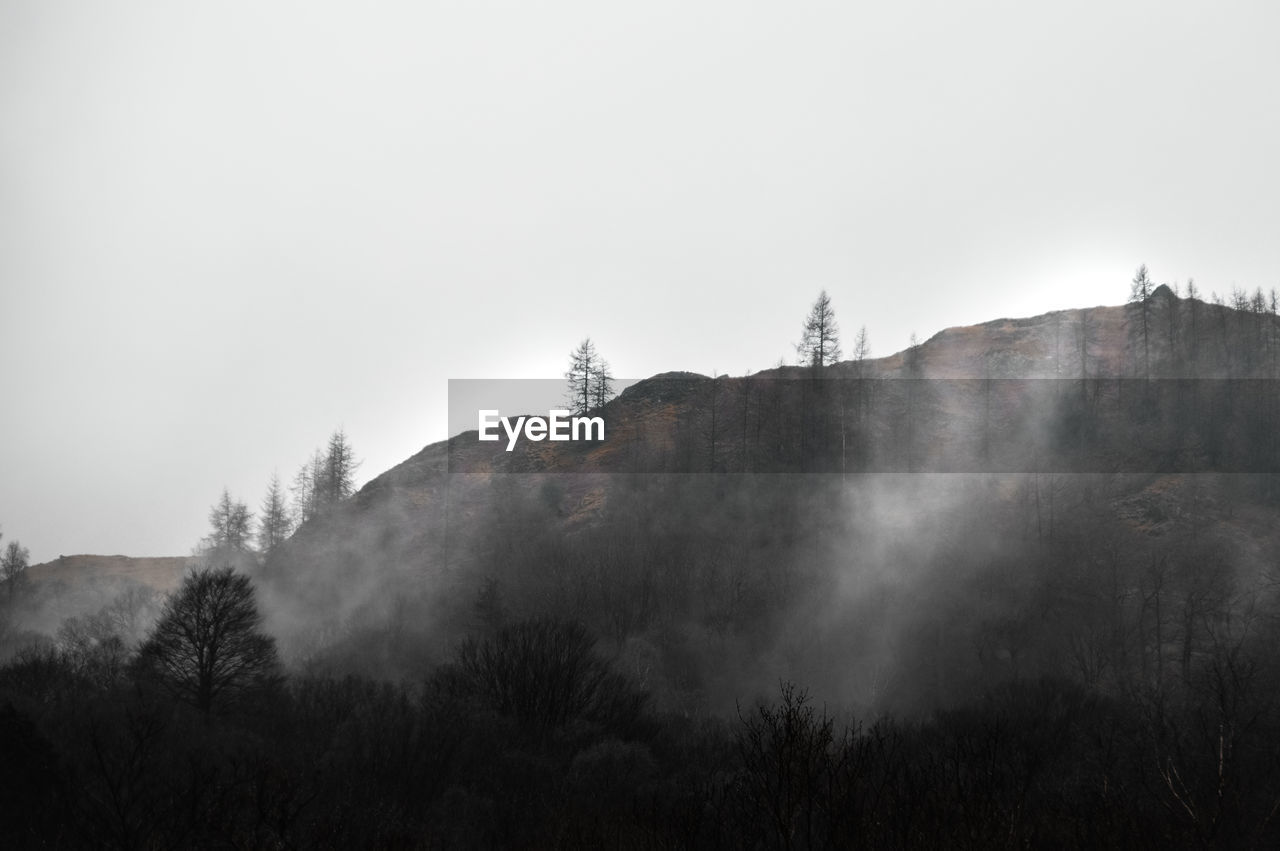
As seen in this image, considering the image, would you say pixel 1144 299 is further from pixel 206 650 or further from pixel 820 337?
pixel 206 650

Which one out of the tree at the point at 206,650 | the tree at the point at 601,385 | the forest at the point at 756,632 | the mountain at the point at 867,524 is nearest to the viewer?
the forest at the point at 756,632

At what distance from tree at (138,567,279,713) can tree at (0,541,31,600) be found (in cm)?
9635

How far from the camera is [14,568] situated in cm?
13575

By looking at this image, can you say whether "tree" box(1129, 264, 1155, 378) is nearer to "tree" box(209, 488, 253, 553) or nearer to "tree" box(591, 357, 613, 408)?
"tree" box(591, 357, 613, 408)

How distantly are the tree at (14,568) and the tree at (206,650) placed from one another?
96.3 metres

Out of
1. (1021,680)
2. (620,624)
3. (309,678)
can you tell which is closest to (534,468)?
(620,624)

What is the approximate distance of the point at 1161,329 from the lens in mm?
110188

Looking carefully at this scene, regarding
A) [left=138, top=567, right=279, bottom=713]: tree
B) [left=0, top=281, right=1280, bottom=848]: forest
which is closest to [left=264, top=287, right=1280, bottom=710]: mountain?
[left=0, top=281, right=1280, bottom=848]: forest

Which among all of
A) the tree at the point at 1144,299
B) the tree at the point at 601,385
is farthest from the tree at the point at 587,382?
the tree at the point at 1144,299

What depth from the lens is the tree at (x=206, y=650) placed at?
5528cm

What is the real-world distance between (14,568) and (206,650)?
10566cm

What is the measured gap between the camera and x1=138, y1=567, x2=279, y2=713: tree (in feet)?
181

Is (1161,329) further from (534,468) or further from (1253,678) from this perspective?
(534,468)

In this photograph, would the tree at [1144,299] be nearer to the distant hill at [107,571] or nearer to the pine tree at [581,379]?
the pine tree at [581,379]
